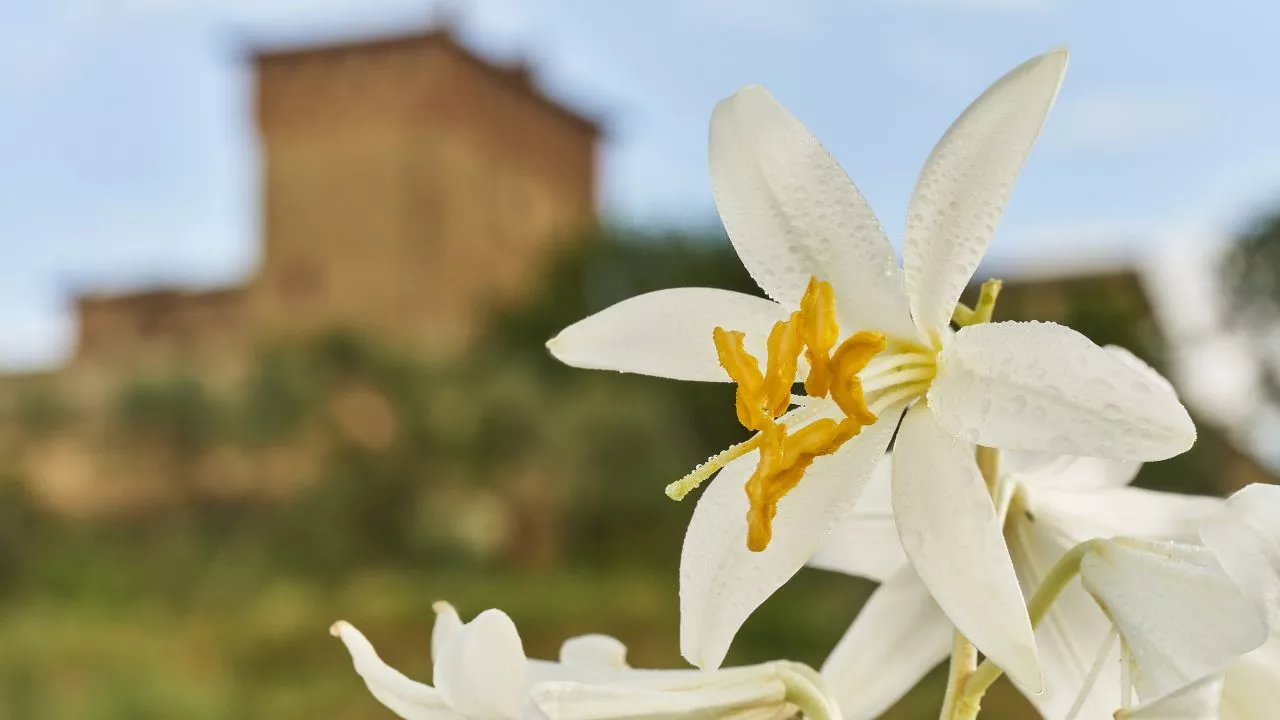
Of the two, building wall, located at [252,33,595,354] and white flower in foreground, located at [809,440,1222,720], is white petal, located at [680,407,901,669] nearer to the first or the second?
white flower in foreground, located at [809,440,1222,720]

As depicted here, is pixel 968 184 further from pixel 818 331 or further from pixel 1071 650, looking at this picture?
pixel 1071 650

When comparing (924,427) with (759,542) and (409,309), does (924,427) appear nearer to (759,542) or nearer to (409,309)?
(759,542)

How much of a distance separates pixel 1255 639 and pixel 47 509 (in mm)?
11687

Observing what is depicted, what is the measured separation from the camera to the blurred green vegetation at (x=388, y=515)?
7980 millimetres

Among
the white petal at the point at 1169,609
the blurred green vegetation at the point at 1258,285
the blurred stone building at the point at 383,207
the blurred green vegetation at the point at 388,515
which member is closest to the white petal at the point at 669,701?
the white petal at the point at 1169,609

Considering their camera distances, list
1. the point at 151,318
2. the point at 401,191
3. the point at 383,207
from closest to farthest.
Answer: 1. the point at 401,191
2. the point at 383,207
3. the point at 151,318

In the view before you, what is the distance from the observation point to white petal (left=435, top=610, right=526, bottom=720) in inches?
15.9

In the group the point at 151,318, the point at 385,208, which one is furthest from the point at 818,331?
the point at 151,318

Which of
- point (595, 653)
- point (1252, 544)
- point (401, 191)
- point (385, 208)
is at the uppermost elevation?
point (1252, 544)

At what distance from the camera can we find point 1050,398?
0.39m

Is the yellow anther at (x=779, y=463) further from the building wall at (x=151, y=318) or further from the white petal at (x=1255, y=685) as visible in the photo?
the building wall at (x=151, y=318)

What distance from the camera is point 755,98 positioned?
409 millimetres

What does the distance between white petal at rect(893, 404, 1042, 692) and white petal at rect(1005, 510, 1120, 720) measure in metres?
0.07

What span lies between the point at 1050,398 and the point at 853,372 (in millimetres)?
57
